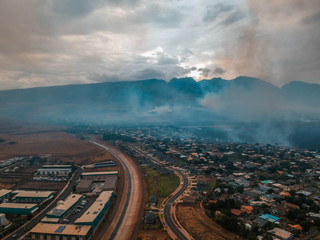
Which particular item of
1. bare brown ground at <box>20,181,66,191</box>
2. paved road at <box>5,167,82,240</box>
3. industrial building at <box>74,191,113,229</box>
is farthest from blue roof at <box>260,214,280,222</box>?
bare brown ground at <box>20,181,66,191</box>

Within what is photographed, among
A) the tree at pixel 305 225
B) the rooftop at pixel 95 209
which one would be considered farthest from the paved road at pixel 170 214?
the tree at pixel 305 225

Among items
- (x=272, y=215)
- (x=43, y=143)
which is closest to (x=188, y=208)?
(x=272, y=215)

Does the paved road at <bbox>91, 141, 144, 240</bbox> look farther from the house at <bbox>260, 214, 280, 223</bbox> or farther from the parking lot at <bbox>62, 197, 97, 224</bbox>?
the house at <bbox>260, 214, 280, 223</bbox>

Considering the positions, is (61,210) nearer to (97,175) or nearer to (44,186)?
(44,186)

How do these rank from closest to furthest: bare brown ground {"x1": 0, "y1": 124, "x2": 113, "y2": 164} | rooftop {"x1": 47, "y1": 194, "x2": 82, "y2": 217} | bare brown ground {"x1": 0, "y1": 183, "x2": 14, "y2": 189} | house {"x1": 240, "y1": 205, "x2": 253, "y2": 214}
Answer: rooftop {"x1": 47, "y1": 194, "x2": 82, "y2": 217} → house {"x1": 240, "y1": 205, "x2": 253, "y2": 214} → bare brown ground {"x1": 0, "y1": 183, "x2": 14, "y2": 189} → bare brown ground {"x1": 0, "y1": 124, "x2": 113, "y2": 164}

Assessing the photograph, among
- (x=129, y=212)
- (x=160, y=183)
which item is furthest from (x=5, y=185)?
(x=160, y=183)

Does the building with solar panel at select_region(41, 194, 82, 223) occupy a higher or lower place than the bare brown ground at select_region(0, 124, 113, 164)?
higher

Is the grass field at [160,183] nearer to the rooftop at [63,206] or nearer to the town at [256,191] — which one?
the town at [256,191]
